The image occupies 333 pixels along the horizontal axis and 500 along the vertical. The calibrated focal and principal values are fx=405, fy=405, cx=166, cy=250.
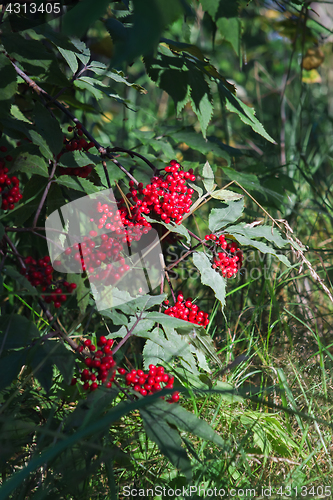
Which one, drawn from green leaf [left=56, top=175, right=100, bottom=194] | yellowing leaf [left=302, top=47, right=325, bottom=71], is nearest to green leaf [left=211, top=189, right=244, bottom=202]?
green leaf [left=56, top=175, right=100, bottom=194]

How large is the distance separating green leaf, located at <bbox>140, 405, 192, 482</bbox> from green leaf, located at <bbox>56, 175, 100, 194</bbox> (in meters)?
0.57

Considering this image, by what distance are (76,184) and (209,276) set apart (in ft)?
1.36

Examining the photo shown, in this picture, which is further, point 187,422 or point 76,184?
point 76,184

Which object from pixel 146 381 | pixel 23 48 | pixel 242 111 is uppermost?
pixel 23 48

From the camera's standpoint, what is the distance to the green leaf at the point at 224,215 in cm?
113

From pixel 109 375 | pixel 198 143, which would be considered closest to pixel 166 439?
pixel 109 375

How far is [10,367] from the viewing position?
2.62ft

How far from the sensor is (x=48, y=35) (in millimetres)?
1033

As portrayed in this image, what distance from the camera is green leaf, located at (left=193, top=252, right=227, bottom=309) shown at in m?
1.02

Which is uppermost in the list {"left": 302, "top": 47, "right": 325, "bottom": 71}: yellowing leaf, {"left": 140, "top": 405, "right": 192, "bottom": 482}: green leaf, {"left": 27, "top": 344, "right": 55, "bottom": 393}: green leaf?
{"left": 302, "top": 47, "right": 325, "bottom": 71}: yellowing leaf

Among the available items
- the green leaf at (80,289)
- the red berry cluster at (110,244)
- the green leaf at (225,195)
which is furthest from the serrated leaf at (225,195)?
the green leaf at (80,289)

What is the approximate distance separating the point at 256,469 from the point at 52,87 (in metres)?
1.44

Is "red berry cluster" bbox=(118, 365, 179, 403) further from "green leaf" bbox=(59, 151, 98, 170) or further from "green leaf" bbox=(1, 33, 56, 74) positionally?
"green leaf" bbox=(1, 33, 56, 74)

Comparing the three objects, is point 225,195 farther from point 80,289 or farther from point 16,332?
point 16,332
